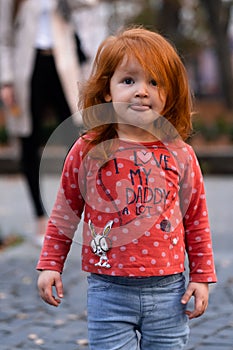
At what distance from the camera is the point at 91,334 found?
270cm

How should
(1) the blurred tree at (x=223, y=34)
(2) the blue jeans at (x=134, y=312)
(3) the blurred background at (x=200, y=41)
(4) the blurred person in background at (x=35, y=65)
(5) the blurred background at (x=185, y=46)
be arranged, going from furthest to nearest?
(1) the blurred tree at (x=223, y=34), (3) the blurred background at (x=200, y=41), (5) the blurred background at (x=185, y=46), (4) the blurred person in background at (x=35, y=65), (2) the blue jeans at (x=134, y=312)

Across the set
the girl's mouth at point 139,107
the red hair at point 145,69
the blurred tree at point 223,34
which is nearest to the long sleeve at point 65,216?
the red hair at point 145,69

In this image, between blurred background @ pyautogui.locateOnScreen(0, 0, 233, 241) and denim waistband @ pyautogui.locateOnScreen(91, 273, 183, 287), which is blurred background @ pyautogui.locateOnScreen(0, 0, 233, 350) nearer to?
blurred background @ pyautogui.locateOnScreen(0, 0, 233, 241)

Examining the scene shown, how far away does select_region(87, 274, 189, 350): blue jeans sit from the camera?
8.67ft

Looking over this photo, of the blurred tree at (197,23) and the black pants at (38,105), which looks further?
the blurred tree at (197,23)

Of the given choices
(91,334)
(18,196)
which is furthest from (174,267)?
(18,196)

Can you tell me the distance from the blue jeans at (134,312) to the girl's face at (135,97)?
Result: 50cm

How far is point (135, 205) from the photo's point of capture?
264 cm

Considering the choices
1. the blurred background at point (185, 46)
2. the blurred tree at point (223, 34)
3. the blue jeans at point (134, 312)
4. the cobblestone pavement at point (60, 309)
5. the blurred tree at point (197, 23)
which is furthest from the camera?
the blurred tree at point (197, 23)

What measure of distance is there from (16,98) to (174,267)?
11.4 ft

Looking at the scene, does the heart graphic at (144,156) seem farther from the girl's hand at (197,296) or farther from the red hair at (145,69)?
the girl's hand at (197,296)

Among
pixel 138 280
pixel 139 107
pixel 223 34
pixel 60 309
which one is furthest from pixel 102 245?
pixel 223 34

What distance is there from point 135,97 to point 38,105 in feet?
11.1

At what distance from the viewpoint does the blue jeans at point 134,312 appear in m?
2.64
